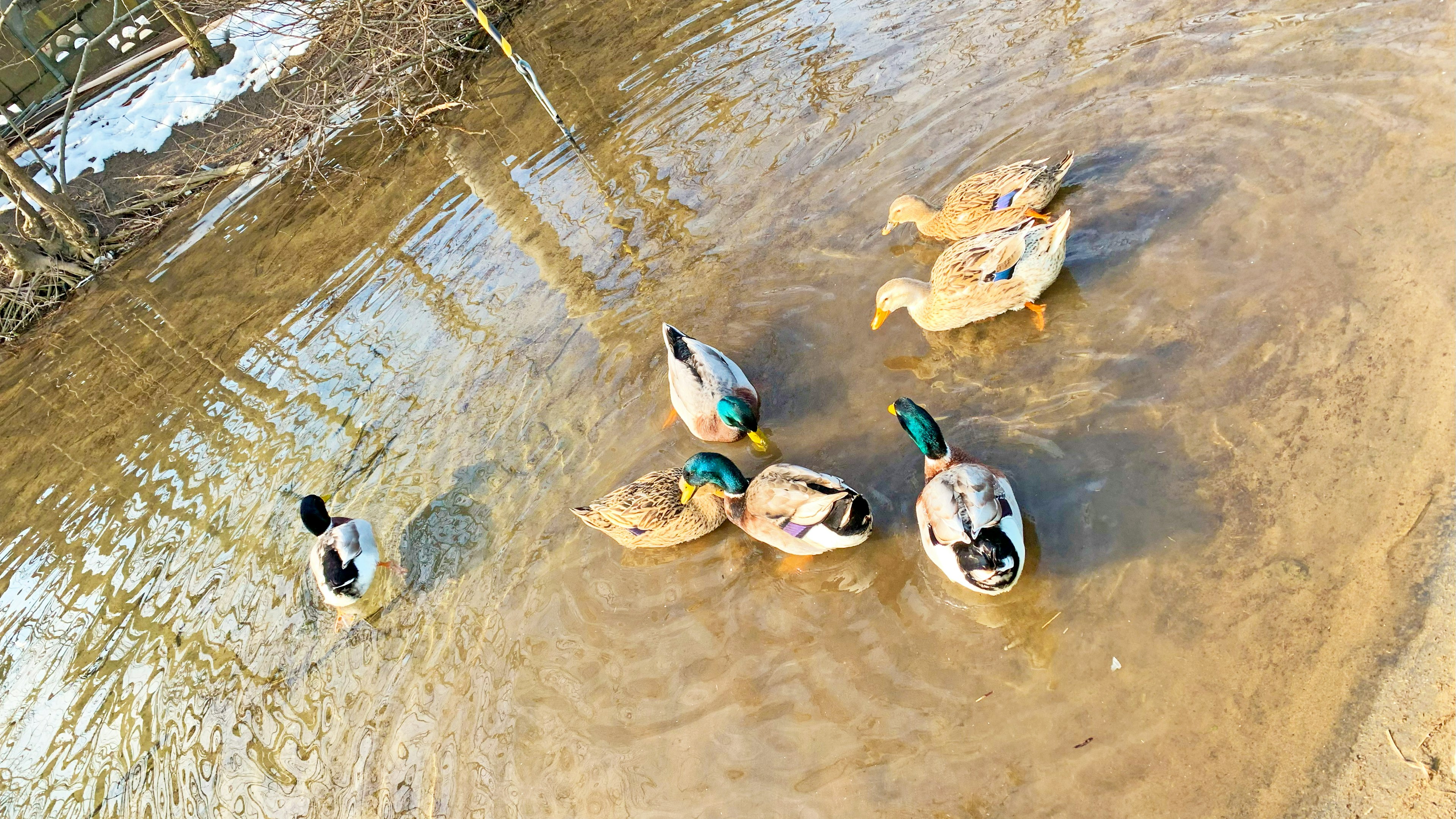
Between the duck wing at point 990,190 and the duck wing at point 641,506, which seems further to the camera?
the duck wing at point 990,190

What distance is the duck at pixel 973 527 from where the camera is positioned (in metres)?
3.50

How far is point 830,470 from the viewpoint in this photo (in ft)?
15.2

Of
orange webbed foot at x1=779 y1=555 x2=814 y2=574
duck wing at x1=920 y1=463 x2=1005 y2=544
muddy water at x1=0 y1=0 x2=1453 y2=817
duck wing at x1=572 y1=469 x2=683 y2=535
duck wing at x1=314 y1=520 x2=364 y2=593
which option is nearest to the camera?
muddy water at x1=0 y1=0 x2=1453 y2=817

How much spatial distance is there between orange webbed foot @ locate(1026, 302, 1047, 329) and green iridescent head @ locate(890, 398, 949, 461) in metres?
1.21

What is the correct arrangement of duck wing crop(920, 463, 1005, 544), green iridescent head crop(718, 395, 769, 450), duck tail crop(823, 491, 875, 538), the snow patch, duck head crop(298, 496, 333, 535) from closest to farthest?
duck wing crop(920, 463, 1005, 544)
duck tail crop(823, 491, 875, 538)
green iridescent head crop(718, 395, 769, 450)
duck head crop(298, 496, 333, 535)
the snow patch

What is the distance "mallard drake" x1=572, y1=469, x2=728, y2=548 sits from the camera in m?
4.39

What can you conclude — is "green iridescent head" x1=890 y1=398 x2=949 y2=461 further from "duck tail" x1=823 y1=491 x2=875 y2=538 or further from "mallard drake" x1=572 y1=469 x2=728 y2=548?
"mallard drake" x1=572 y1=469 x2=728 y2=548

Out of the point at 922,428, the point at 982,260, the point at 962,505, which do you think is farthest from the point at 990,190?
the point at 962,505

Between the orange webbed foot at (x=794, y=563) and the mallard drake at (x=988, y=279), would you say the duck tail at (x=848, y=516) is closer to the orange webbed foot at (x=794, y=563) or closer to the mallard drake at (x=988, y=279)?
the orange webbed foot at (x=794, y=563)

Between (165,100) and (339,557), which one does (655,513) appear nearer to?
(339,557)

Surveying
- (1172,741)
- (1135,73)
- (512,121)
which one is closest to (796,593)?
(1172,741)

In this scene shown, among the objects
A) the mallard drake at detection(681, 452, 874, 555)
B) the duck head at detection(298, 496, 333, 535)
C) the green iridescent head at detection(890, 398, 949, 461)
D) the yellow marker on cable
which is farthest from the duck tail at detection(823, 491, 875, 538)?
the yellow marker on cable

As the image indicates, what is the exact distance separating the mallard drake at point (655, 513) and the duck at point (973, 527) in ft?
4.05

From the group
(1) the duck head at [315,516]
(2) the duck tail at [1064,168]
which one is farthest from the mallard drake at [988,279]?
(1) the duck head at [315,516]
